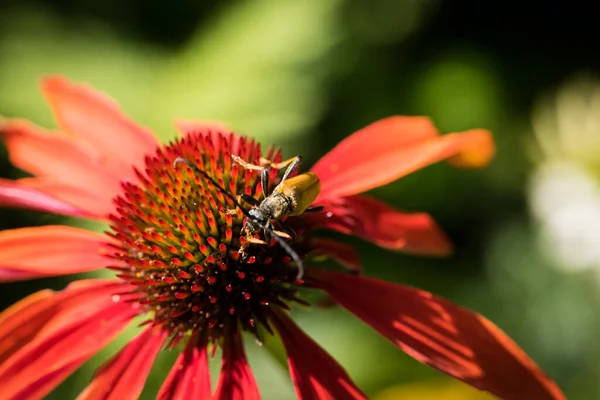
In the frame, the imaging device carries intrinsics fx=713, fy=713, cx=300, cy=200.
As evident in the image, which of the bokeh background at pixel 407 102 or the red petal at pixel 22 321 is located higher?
the bokeh background at pixel 407 102

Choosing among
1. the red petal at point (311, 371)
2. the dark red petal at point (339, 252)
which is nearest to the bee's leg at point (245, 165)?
the dark red petal at point (339, 252)

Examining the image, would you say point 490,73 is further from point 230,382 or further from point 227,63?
point 230,382

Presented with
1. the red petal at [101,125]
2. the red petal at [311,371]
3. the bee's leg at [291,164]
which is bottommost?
the red petal at [311,371]

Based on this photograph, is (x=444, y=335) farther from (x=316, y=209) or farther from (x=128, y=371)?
(x=128, y=371)

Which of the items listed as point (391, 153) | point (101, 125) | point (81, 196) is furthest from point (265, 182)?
point (101, 125)

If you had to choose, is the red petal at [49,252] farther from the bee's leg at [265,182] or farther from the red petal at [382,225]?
the red petal at [382,225]
